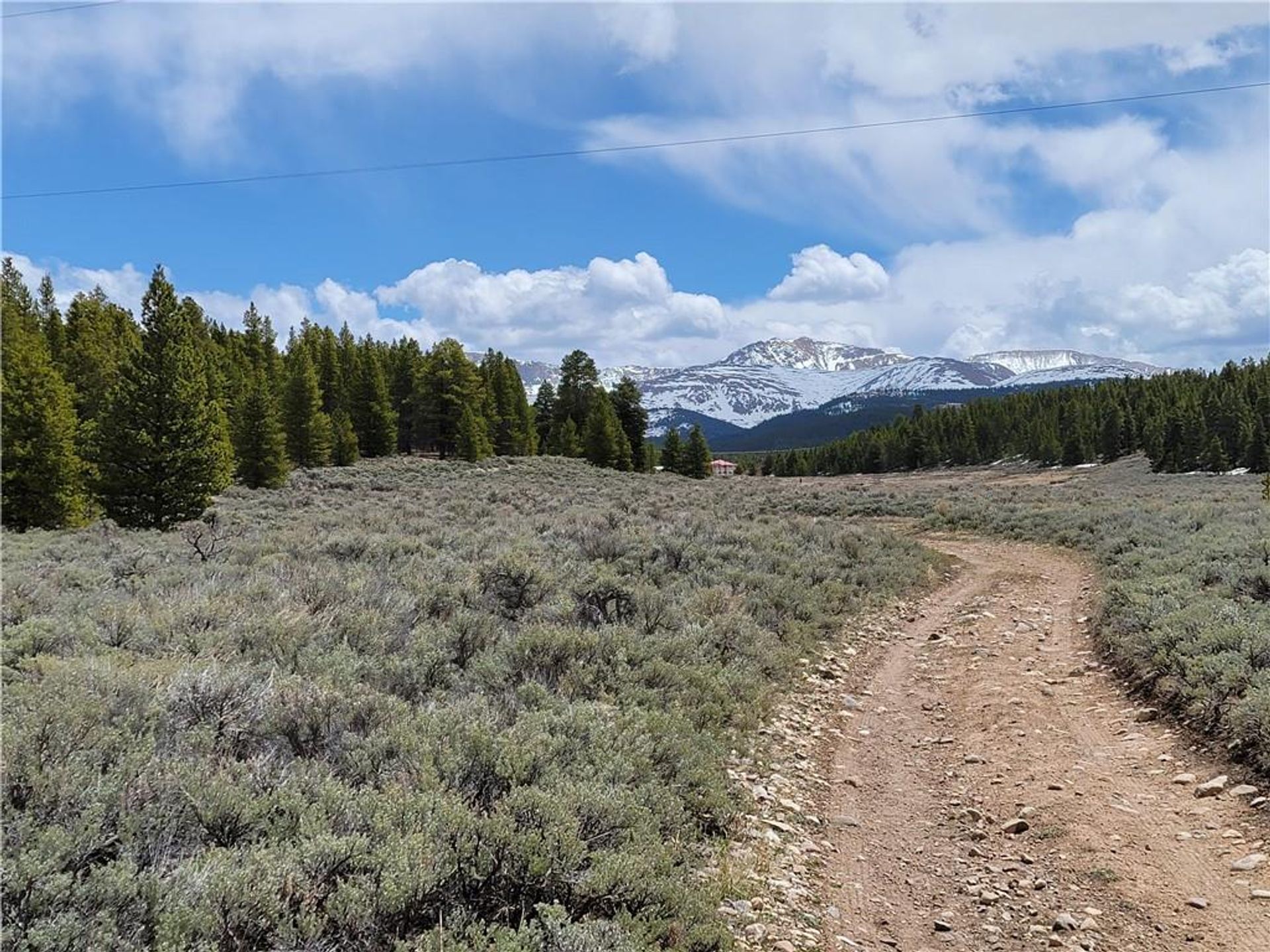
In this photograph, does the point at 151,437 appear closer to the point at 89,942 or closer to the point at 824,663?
the point at 824,663

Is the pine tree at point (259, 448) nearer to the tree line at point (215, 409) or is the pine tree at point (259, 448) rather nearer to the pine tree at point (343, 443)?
the tree line at point (215, 409)

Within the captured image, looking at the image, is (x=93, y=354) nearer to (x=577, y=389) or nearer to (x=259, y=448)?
(x=259, y=448)

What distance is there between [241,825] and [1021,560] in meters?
17.8

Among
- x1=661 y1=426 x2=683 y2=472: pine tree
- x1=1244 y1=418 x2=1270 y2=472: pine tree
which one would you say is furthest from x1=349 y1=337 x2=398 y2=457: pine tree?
x1=1244 y1=418 x2=1270 y2=472: pine tree

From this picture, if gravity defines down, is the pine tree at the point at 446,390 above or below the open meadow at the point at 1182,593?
above

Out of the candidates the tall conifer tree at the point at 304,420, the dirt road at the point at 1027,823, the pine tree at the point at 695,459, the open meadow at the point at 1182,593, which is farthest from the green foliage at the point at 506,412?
the dirt road at the point at 1027,823

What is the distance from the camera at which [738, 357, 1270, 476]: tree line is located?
2756 inches

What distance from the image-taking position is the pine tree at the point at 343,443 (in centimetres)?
5238

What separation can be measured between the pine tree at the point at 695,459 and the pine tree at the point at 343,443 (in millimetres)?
28917

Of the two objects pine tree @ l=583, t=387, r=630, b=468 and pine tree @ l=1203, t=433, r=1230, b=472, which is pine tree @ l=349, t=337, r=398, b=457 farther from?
pine tree @ l=1203, t=433, r=1230, b=472

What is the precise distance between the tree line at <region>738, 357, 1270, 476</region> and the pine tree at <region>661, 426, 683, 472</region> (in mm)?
51372

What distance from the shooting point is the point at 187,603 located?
685cm

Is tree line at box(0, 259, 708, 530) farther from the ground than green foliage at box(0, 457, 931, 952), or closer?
farther from the ground

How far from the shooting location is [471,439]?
53969 mm
